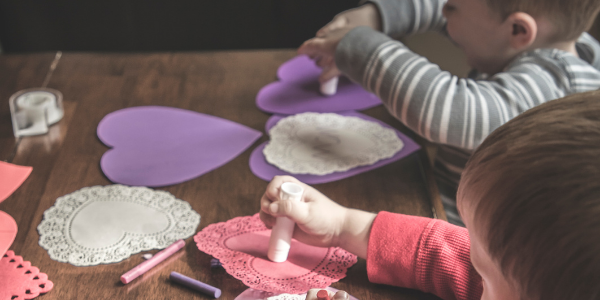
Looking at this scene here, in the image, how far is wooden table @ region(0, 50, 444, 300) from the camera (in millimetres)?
614

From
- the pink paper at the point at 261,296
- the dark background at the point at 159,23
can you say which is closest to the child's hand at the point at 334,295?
the pink paper at the point at 261,296

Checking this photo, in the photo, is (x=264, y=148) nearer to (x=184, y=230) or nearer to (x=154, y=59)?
(x=184, y=230)

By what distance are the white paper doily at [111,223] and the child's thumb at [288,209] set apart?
0.42 feet

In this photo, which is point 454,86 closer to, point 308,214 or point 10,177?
point 308,214

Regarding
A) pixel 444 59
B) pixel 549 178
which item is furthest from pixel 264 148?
pixel 444 59

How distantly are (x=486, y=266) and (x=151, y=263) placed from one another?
387 mm

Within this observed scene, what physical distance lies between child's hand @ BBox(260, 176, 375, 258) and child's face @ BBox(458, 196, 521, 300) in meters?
0.24

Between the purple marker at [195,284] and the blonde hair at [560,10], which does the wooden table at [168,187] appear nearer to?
the purple marker at [195,284]

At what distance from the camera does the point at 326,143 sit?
0.92m

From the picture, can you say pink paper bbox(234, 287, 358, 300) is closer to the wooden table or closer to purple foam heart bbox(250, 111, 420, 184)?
the wooden table

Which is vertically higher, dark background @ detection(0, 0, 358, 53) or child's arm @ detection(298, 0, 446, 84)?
child's arm @ detection(298, 0, 446, 84)

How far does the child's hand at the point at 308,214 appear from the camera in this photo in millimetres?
636

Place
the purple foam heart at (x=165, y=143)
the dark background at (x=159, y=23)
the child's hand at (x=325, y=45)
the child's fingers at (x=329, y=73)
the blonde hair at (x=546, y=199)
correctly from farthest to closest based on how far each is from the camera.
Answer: the dark background at (x=159, y=23)
the child's fingers at (x=329, y=73)
the child's hand at (x=325, y=45)
the purple foam heart at (x=165, y=143)
the blonde hair at (x=546, y=199)

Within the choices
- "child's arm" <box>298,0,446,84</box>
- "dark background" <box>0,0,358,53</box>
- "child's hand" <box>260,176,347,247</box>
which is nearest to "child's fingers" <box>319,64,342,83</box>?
"child's arm" <box>298,0,446,84</box>
